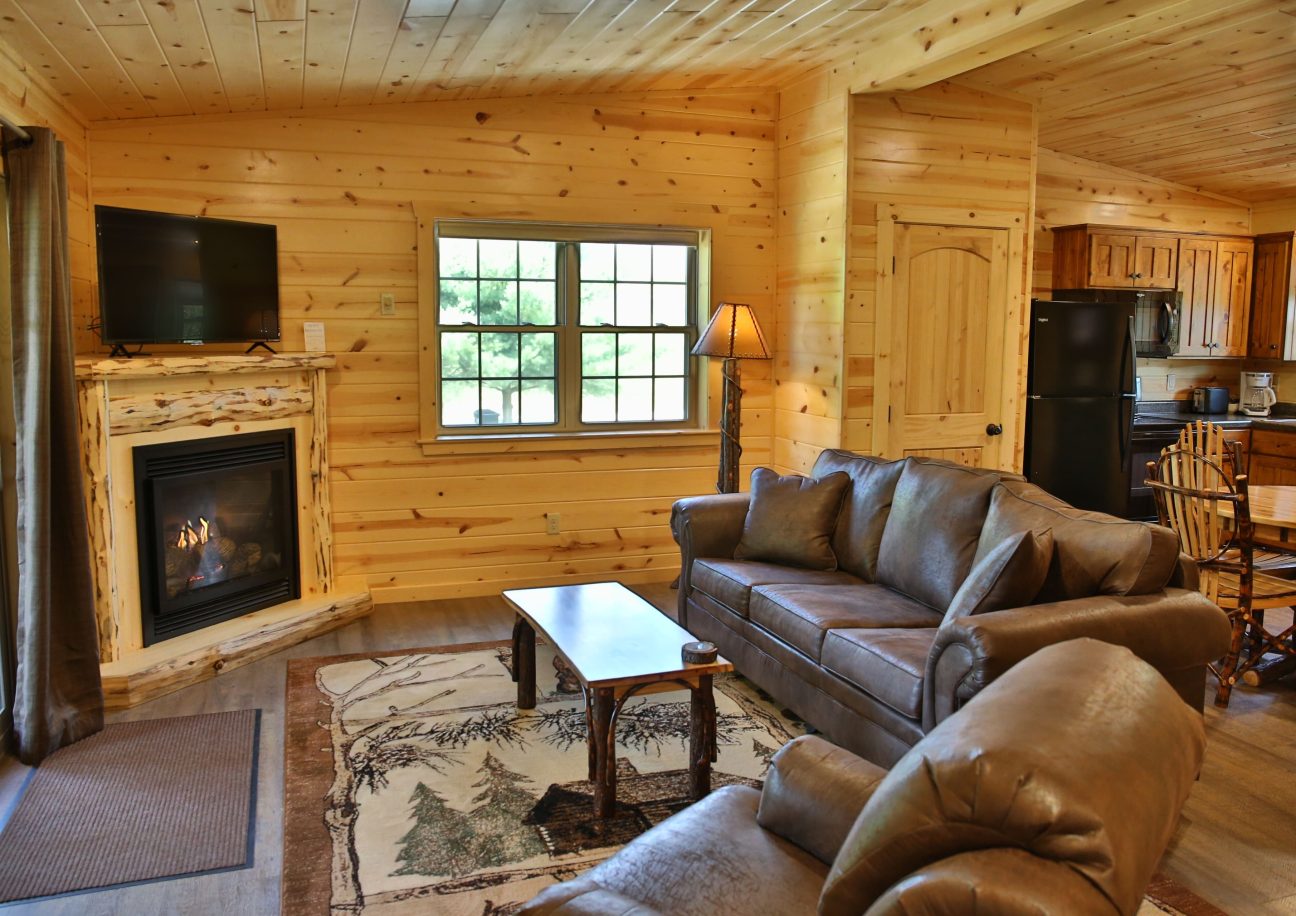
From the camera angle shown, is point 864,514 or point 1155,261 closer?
point 864,514

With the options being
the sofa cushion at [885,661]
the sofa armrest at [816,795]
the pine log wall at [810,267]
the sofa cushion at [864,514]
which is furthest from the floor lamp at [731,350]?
the sofa armrest at [816,795]

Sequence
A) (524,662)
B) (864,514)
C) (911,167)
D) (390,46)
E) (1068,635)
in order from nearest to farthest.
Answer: (1068,635) < (524,662) < (390,46) < (864,514) < (911,167)

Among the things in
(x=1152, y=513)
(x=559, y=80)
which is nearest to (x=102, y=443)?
(x=559, y=80)

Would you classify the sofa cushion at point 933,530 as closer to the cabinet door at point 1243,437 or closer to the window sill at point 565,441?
the window sill at point 565,441

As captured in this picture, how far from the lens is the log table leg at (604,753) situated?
2949 mm

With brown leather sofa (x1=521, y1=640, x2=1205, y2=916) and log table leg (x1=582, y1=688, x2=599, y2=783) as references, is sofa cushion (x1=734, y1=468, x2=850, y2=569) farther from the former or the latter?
brown leather sofa (x1=521, y1=640, x2=1205, y2=916)

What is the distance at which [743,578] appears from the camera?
13.4 ft

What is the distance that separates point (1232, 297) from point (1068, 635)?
5.45 metres

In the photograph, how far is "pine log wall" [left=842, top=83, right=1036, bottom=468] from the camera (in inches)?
205

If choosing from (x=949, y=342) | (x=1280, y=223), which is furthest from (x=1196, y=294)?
(x=949, y=342)

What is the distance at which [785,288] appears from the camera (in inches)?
230

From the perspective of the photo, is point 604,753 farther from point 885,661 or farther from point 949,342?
point 949,342

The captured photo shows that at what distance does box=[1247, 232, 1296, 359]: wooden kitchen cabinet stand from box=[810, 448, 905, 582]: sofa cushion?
4.36 metres

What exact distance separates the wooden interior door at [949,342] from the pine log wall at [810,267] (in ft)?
0.98
